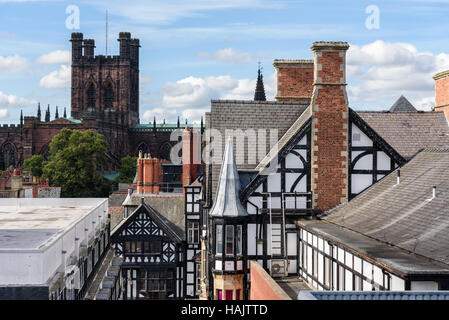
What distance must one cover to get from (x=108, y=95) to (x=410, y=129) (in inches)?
4542

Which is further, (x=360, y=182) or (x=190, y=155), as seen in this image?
(x=190, y=155)

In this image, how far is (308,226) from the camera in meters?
18.6

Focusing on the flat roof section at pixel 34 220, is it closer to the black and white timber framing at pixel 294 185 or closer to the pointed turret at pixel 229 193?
the pointed turret at pixel 229 193

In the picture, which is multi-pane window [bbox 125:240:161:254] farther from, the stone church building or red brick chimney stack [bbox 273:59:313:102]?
the stone church building

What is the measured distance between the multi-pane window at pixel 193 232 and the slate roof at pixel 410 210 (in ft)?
51.9

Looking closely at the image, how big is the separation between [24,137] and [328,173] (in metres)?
96.7

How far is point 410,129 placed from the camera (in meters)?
24.4

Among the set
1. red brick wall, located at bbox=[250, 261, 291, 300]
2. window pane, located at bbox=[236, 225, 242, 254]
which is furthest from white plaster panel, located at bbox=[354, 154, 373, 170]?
red brick wall, located at bbox=[250, 261, 291, 300]

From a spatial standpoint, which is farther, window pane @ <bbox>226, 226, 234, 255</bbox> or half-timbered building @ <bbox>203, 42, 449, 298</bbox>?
half-timbered building @ <bbox>203, 42, 449, 298</bbox>

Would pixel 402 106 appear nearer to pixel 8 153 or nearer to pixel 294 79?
pixel 294 79

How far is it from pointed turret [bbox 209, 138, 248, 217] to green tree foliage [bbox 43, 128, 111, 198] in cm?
5708

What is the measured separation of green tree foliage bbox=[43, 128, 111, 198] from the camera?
7581cm

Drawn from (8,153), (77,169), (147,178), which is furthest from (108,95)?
(147,178)
